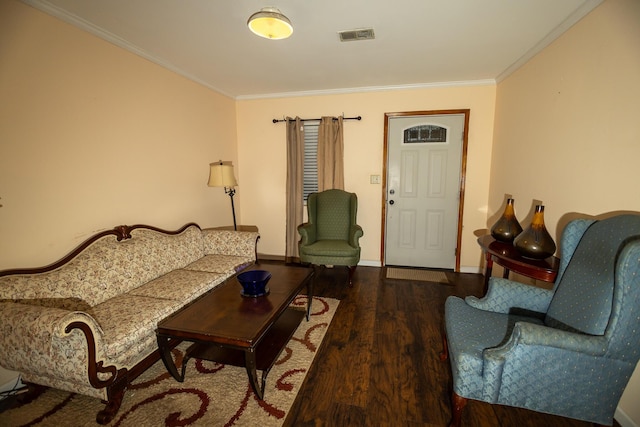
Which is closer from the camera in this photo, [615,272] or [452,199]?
[615,272]

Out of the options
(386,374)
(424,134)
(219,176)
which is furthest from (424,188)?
(219,176)

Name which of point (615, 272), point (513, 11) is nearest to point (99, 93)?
point (513, 11)

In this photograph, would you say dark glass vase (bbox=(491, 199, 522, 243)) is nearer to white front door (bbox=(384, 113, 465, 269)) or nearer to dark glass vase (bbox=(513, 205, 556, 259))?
dark glass vase (bbox=(513, 205, 556, 259))

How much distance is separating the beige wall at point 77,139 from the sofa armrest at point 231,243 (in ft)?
1.33

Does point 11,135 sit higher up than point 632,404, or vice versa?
point 11,135

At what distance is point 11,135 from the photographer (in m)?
1.76

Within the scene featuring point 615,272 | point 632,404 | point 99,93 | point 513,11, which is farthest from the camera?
point 99,93

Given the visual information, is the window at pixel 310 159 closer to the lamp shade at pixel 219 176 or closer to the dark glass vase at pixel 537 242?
the lamp shade at pixel 219 176

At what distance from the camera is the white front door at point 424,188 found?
362cm

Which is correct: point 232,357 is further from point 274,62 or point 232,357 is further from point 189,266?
point 274,62

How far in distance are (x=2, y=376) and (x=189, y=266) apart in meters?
1.35

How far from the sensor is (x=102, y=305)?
6.42ft

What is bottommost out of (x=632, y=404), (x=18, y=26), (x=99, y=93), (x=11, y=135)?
(x=632, y=404)

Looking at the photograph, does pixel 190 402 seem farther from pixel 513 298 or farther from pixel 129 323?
pixel 513 298
